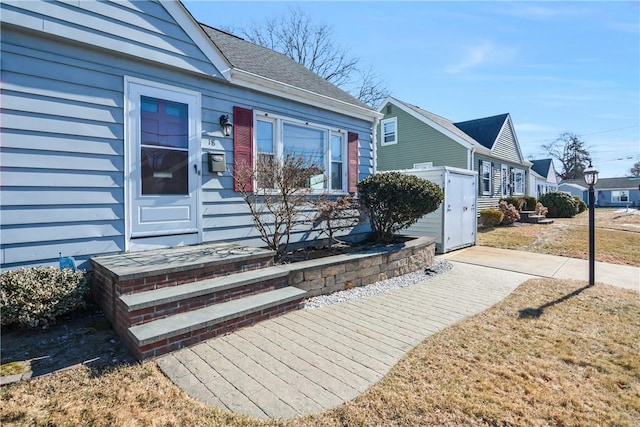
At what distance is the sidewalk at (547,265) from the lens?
6167mm

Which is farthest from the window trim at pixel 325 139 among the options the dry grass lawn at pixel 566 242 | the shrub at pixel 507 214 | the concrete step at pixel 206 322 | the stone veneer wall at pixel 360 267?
the shrub at pixel 507 214

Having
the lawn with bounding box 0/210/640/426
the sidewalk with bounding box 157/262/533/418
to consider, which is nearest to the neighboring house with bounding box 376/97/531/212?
the sidewalk with bounding box 157/262/533/418

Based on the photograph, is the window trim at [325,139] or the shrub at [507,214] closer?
the window trim at [325,139]

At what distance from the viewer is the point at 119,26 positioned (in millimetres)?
4082

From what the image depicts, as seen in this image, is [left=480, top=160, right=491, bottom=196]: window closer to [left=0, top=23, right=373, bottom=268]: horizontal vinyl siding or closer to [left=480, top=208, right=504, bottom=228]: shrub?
[left=480, top=208, right=504, bottom=228]: shrub

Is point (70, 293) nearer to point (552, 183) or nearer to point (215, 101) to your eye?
point (215, 101)

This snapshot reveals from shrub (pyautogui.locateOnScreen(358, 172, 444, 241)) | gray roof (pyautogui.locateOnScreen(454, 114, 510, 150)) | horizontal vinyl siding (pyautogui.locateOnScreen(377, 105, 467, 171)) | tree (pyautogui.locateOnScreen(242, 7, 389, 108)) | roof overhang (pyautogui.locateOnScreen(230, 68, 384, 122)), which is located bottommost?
shrub (pyautogui.locateOnScreen(358, 172, 444, 241))

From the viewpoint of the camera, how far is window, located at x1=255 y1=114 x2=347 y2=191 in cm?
581

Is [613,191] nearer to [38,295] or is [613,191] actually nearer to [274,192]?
[274,192]

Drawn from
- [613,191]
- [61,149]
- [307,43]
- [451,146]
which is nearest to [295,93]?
[61,149]

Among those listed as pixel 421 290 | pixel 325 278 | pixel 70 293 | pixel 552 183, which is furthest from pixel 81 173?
pixel 552 183

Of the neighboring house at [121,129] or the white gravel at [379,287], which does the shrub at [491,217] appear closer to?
the white gravel at [379,287]

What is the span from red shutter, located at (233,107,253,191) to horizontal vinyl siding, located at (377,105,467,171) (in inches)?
464

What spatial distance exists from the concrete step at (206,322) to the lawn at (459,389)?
197mm
